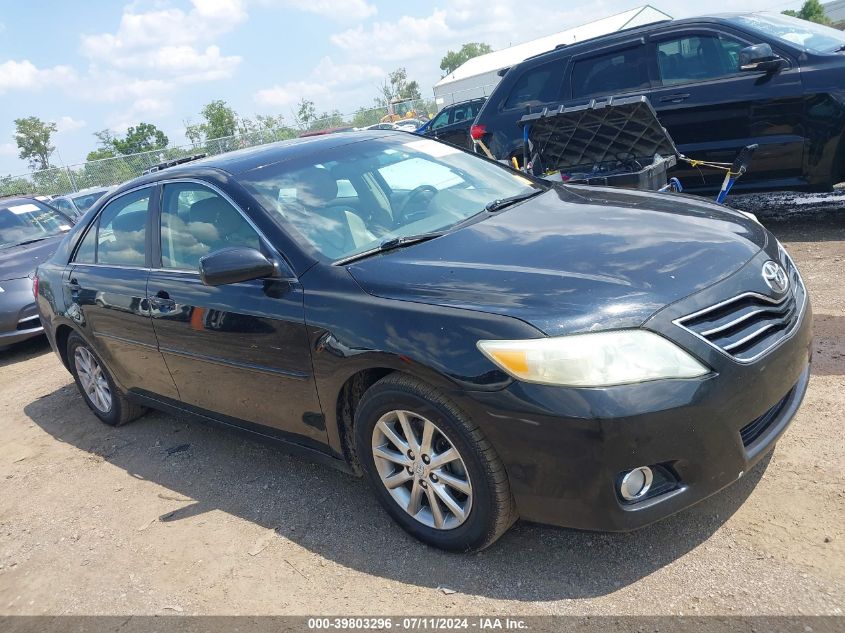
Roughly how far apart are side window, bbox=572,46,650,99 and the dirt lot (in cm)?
355

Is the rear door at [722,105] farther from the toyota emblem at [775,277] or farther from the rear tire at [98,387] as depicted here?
the rear tire at [98,387]

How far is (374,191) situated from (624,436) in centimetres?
193

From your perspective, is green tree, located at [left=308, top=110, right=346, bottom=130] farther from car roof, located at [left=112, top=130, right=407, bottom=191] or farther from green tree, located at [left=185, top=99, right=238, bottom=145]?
car roof, located at [left=112, top=130, right=407, bottom=191]

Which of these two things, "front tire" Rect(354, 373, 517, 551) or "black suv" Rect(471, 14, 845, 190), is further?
"black suv" Rect(471, 14, 845, 190)

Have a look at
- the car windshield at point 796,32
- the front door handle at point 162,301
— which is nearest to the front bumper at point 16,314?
the front door handle at point 162,301

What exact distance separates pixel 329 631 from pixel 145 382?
2.33 meters

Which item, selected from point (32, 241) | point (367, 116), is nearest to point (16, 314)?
point (32, 241)

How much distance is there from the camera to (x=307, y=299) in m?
3.05

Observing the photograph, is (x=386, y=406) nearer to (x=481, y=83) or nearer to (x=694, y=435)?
(x=694, y=435)

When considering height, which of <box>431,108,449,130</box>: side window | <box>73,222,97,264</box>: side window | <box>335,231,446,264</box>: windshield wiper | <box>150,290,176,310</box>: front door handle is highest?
<box>431,108,449,130</box>: side window

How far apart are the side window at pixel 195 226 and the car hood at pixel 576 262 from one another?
0.80 meters

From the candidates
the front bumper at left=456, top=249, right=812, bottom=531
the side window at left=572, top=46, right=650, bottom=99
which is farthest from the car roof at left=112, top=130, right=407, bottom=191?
the side window at left=572, top=46, right=650, bottom=99

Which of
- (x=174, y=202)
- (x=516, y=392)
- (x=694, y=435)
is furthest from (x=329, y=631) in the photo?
(x=174, y=202)

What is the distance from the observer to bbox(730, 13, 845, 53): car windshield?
6.36m
